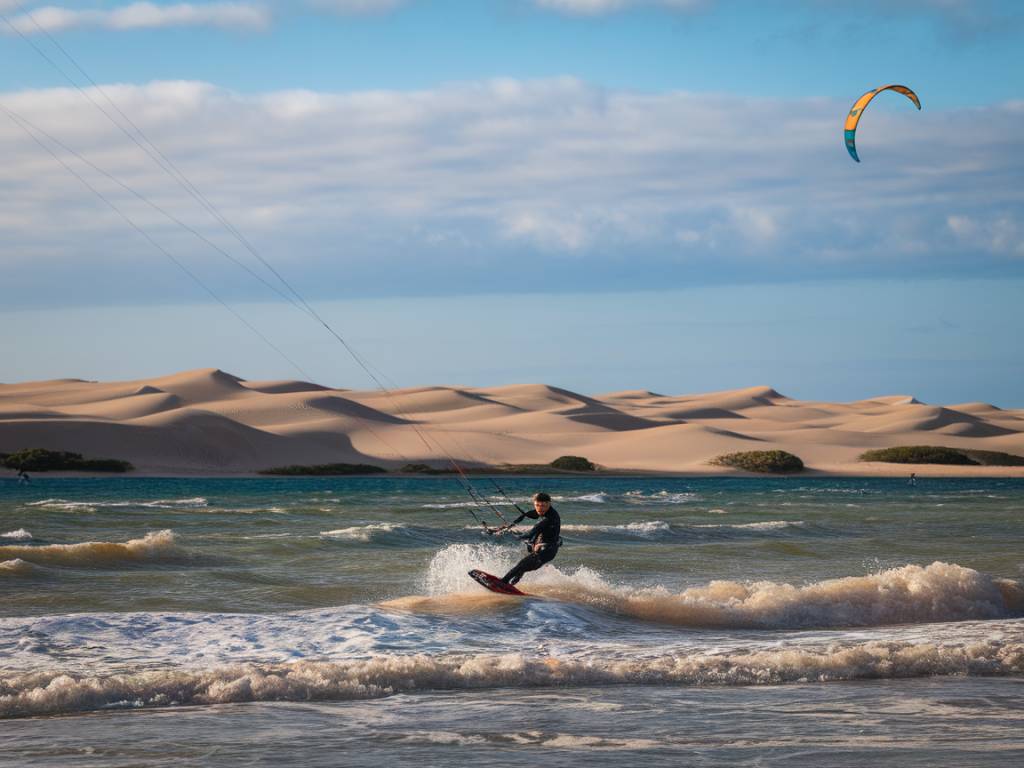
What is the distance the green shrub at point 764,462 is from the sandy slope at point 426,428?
132 centimetres

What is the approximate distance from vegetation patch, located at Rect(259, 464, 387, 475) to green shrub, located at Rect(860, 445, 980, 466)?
3115 cm

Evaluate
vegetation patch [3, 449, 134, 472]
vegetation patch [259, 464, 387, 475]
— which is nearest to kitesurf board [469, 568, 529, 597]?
vegetation patch [3, 449, 134, 472]

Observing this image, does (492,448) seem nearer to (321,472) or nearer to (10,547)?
(321,472)

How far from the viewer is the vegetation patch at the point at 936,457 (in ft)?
254

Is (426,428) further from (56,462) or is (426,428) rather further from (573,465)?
(56,462)

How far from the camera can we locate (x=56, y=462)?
200ft

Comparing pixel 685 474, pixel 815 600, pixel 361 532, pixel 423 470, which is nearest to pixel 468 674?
pixel 815 600

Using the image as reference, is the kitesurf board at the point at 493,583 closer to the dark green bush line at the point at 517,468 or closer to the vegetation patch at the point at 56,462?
the vegetation patch at the point at 56,462

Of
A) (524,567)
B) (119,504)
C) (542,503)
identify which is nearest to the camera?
(542,503)

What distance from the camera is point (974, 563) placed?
64.1 ft

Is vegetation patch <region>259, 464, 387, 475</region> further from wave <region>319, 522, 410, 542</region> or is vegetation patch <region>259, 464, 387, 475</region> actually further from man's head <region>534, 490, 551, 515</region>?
man's head <region>534, 490, 551, 515</region>

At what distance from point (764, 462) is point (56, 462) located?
125 feet

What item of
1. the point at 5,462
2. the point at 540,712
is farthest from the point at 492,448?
the point at 540,712

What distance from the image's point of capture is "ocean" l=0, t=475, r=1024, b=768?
7801mm
